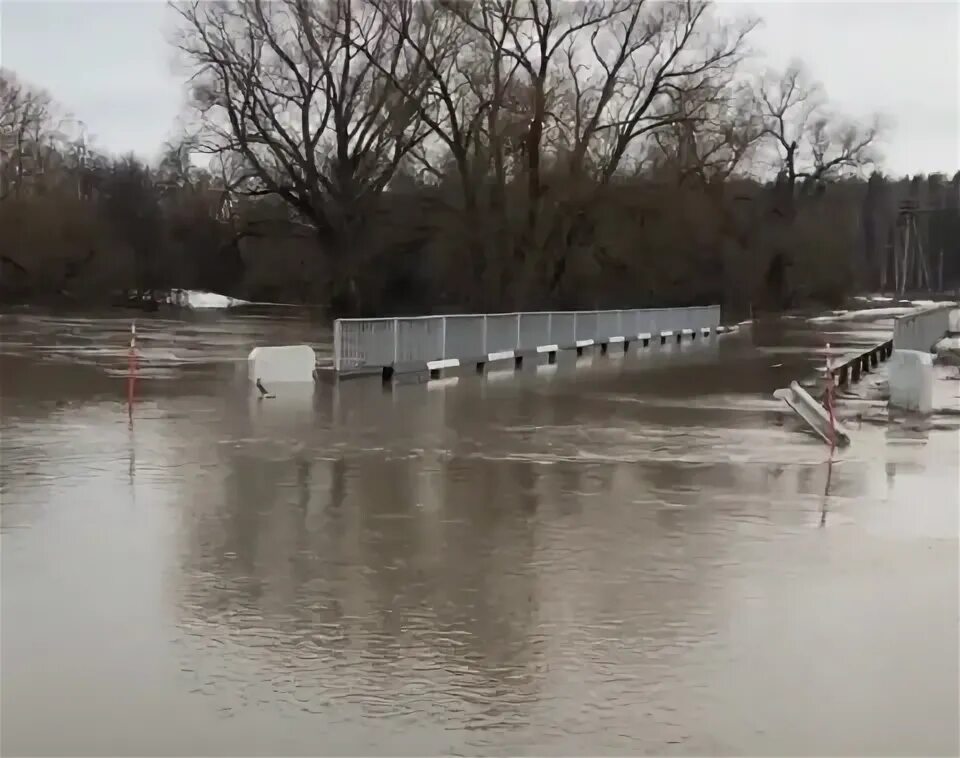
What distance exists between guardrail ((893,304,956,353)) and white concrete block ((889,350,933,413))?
9.84 metres

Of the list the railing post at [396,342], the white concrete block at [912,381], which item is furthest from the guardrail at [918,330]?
the railing post at [396,342]

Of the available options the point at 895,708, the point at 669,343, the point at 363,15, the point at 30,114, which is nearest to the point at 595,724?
the point at 895,708

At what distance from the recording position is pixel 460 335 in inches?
1136

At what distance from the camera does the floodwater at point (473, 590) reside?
5430mm

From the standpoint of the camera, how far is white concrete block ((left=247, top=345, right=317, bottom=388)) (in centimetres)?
2362

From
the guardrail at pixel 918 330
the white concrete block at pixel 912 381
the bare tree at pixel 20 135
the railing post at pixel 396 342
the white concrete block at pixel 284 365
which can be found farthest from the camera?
the bare tree at pixel 20 135

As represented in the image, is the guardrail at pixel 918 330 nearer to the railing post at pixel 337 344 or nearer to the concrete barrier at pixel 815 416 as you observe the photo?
the concrete barrier at pixel 815 416

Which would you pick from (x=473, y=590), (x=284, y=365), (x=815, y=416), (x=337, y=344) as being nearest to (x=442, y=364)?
(x=337, y=344)

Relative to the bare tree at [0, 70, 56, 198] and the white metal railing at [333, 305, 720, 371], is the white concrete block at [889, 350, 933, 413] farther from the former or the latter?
the bare tree at [0, 70, 56, 198]

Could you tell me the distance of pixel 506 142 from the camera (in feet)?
162

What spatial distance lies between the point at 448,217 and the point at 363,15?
908 centimetres

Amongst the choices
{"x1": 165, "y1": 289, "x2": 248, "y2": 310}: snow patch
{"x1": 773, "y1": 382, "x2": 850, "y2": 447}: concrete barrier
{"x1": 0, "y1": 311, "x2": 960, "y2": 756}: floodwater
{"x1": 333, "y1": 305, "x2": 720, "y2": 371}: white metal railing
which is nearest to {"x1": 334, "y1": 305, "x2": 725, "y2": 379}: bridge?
{"x1": 333, "y1": 305, "x2": 720, "y2": 371}: white metal railing

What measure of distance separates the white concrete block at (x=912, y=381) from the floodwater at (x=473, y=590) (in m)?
3.30

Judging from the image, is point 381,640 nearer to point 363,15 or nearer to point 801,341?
point 801,341
